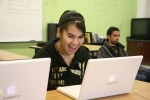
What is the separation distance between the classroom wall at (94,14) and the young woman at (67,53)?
243 cm

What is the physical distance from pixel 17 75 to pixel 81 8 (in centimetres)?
399

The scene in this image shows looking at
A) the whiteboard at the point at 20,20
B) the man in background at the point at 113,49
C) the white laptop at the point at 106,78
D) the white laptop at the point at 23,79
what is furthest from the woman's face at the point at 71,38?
the whiteboard at the point at 20,20

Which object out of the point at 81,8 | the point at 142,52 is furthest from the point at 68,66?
the point at 142,52

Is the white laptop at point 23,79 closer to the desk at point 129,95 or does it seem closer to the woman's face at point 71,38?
the desk at point 129,95

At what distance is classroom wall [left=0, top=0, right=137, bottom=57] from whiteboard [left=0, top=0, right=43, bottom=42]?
0.14 m

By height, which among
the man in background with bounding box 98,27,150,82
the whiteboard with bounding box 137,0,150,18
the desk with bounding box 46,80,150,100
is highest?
the whiteboard with bounding box 137,0,150,18

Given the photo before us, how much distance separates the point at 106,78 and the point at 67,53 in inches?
20.4

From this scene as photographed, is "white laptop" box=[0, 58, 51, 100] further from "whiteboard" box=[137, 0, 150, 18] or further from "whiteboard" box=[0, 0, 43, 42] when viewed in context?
"whiteboard" box=[137, 0, 150, 18]

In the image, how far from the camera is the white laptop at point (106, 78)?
960 mm

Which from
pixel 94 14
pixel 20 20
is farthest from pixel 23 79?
pixel 94 14

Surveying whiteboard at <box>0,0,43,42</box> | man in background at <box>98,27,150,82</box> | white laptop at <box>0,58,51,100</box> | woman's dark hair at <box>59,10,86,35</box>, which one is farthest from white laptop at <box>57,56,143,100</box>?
whiteboard at <box>0,0,43,42</box>

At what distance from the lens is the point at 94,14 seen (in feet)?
16.0

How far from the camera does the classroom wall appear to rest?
13.0 ft

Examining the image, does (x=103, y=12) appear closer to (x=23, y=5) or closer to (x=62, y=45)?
(x=23, y=5)
